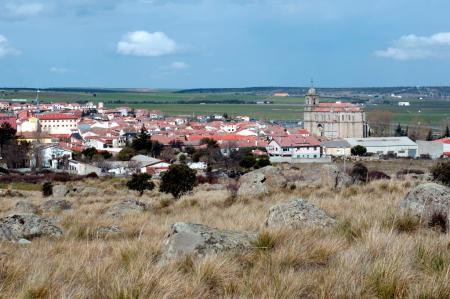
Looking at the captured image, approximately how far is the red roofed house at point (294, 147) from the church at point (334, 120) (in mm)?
26317

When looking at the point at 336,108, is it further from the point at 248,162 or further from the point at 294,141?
the point at 248,162

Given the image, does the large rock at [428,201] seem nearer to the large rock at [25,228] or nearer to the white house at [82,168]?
the large rock at [25,228]

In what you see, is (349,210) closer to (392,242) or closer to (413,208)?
(413,208)

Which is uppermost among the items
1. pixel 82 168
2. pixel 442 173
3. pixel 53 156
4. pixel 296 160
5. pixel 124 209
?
pixel 442 173

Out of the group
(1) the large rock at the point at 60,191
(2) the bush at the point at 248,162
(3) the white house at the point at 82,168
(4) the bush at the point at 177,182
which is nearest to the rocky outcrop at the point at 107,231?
(4) the bush at the point at 177,182

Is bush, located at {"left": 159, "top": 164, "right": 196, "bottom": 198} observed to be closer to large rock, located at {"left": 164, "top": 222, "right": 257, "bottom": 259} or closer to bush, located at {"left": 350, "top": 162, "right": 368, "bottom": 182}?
bush, located at {"left": 350, "top": 162, "right": 368, "bottom": 182}

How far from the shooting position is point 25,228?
817 centimetres

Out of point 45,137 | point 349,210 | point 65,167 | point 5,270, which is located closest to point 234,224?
point 349,210

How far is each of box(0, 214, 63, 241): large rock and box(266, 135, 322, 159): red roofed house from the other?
6748 cm

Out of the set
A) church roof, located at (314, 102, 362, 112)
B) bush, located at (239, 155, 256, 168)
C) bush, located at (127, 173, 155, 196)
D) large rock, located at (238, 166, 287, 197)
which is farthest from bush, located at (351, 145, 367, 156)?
large rock, located at (238, 166, 287, 197)

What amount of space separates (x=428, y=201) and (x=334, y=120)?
98.5 metres

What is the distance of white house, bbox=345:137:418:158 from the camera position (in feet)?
252

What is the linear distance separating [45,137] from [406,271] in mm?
89514

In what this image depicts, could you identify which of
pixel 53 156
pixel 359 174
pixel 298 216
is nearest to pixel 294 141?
pixel 53 156
